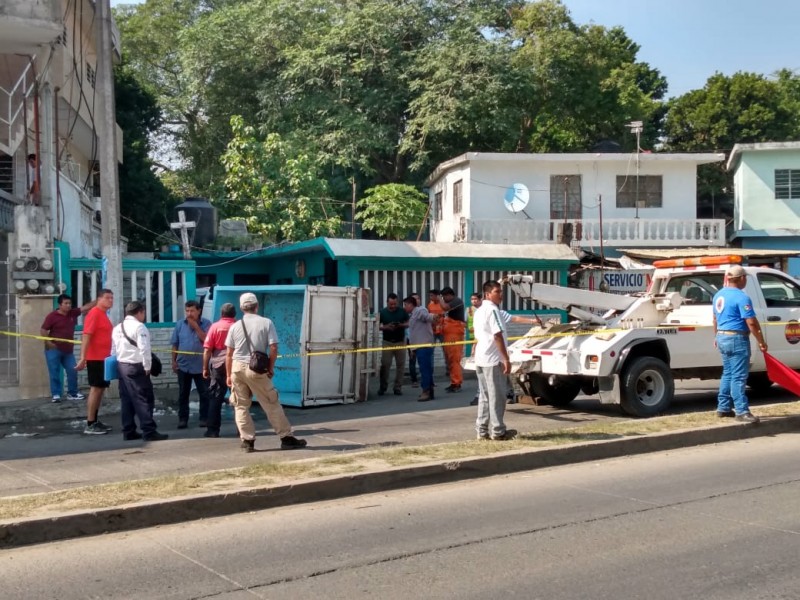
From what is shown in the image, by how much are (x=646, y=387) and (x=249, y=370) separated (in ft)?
17.5

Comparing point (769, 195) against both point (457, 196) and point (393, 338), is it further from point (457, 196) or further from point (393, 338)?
point (393, 338)

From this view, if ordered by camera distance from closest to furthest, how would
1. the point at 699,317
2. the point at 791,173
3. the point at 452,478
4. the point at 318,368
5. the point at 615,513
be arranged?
the point at 615,513 < the point at 452,478 < the point at 699,317 < the point at 318,368 < the point at 791,173

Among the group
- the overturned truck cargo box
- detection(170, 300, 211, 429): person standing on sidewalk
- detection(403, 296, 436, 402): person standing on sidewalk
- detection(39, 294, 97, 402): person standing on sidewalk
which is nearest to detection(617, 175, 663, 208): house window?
detection(403, 296, 436, 402): person standing on sidewalk

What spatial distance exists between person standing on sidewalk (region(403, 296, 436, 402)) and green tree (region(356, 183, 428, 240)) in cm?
1267

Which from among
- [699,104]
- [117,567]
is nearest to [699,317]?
[117,567]

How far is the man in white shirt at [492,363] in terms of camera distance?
29.8ft

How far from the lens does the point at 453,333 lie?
14852mm

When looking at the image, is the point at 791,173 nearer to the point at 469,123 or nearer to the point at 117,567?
the point at 469,123

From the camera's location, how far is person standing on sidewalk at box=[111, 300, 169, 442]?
10.0m

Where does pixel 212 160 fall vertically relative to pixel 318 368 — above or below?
above

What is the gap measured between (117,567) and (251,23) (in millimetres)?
30461

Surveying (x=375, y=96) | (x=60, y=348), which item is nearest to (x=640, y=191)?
(x=375, y=96)

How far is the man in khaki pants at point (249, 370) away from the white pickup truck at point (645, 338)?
11.6 ft

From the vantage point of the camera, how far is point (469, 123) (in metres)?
30.6
